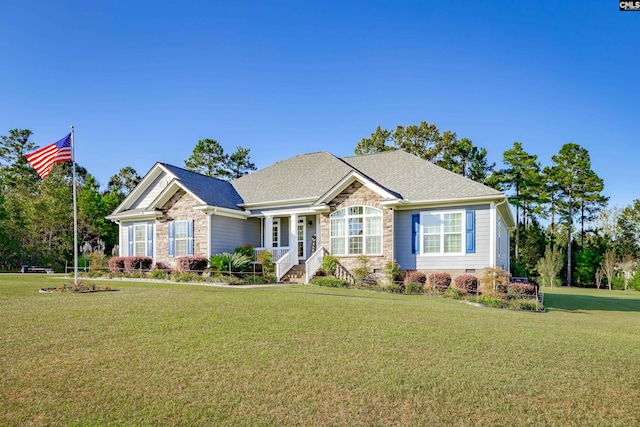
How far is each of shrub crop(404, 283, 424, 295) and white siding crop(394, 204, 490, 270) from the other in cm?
184

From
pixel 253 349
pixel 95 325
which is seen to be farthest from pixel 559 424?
pixel 95 325

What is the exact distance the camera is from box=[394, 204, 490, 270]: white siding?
1806 cm

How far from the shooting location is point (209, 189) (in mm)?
24141

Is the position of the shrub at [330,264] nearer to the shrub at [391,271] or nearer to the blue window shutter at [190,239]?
the shrub at [391,271]

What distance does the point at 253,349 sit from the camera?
23.4 ft

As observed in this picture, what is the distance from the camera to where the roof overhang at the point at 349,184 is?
62.9 feet

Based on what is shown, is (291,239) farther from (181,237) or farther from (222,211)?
(181,237)

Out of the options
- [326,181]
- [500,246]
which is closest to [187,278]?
[326,181]

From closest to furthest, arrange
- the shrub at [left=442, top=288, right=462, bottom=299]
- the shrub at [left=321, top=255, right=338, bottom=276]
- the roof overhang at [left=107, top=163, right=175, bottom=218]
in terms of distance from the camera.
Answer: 1. the shrub at [left=442, top=288, right=462, bottom=299]
2. the shrub at [left=321, top=255, right=338, bottom=276]
3. the roof overhang at [left=107, top=163, right=175, bottom=218]

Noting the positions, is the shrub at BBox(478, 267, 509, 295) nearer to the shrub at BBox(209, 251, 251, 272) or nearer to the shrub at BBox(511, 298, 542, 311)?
the shrub at BBox(511, 298, 542, 311)

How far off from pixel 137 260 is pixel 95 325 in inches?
636

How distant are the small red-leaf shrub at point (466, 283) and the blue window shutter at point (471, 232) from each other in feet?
4.82

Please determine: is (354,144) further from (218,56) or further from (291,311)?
(291,311)

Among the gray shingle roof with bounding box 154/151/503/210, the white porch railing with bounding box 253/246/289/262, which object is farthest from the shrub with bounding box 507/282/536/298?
the white porch railing with bounding box 253/246/289/262
